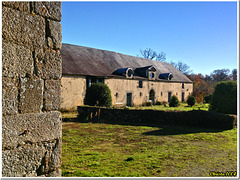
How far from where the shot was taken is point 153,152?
21.9ft

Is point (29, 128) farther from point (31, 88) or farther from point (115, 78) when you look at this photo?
point (115, 78)

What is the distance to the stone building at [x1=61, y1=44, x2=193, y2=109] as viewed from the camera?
19656 millimetres

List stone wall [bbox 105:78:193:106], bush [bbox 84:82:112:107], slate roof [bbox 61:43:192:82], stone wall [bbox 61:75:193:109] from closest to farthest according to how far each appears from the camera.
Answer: bush [bbox 84:82:112:107]
stone wall [bbox 61:75:193:109]
slate roof [bbox 61:43:192:82]
stone wall [bbox 105:78:193:106]

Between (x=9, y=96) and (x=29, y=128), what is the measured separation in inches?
16.9

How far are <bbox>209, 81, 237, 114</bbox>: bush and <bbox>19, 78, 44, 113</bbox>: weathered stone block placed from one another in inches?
514

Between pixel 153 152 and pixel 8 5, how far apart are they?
563 cm

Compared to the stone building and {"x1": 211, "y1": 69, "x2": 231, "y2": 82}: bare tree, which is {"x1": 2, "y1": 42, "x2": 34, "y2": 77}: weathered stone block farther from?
{"x1": 211, "y1": 69, "x2": 231, "y2": 82}: bare tree

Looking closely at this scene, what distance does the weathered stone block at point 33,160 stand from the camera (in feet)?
7.67

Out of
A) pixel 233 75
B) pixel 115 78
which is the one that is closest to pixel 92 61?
pixel 115 78

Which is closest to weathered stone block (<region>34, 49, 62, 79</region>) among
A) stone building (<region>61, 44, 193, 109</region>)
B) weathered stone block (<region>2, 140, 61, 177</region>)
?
weathered stone block (<region>2, 140, 61, 177</region>)

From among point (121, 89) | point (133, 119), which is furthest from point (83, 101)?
point (133, 119)

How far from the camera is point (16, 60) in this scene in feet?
7.94

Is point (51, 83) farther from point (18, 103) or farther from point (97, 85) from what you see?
point (97, 85)

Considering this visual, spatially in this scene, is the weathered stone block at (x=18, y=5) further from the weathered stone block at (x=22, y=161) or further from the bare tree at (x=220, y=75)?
the bare tree at (x=220, y=75)
